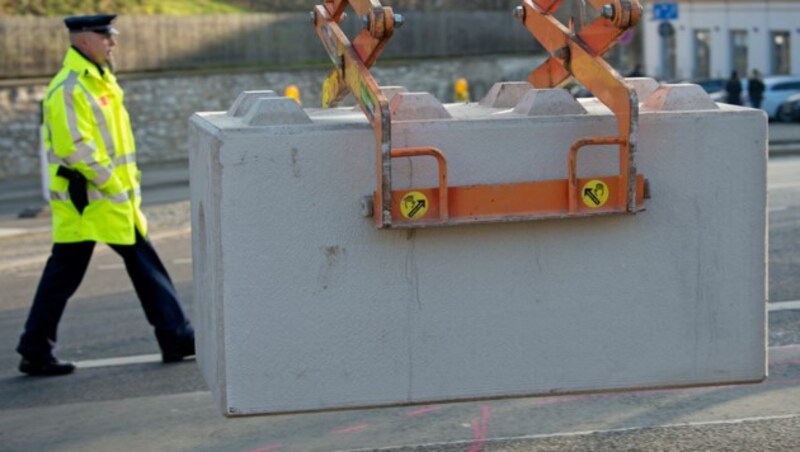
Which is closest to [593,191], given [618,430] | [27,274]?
[618,430]

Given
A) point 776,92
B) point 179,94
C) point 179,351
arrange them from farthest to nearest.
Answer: point 776,92
point 179,94
point 179,351

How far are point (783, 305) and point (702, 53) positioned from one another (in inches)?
1834

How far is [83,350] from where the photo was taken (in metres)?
8.91

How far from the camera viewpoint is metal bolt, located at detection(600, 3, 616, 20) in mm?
4492

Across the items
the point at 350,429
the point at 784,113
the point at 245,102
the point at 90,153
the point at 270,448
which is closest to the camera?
the point at 245,102

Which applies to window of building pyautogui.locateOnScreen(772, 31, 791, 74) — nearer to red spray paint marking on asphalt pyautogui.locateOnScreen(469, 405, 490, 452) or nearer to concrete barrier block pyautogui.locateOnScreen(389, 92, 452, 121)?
red spray paint marking on asphalt pyautogui.locateOnScreen(469, 405, 490, 452)

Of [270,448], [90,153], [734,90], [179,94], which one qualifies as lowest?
[270,448]

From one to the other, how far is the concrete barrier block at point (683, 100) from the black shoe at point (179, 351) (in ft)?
13.7

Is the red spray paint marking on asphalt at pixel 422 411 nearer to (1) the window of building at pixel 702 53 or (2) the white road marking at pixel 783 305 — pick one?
(2) the white road marking at pixel 783 305

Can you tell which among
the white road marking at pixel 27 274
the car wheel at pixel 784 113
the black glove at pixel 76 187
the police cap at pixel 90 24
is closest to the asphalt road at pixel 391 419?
the black glove at pixel 76 187

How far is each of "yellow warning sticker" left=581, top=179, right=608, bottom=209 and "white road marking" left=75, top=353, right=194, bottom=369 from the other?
4.44 metres

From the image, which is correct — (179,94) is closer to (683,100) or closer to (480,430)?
(480,430)

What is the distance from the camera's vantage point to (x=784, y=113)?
37.7 meters

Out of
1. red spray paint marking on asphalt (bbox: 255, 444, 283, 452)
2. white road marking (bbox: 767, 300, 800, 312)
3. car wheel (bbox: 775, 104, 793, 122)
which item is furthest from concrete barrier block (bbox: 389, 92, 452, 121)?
car wheel (bbox: 775, 104, 793, 122)
